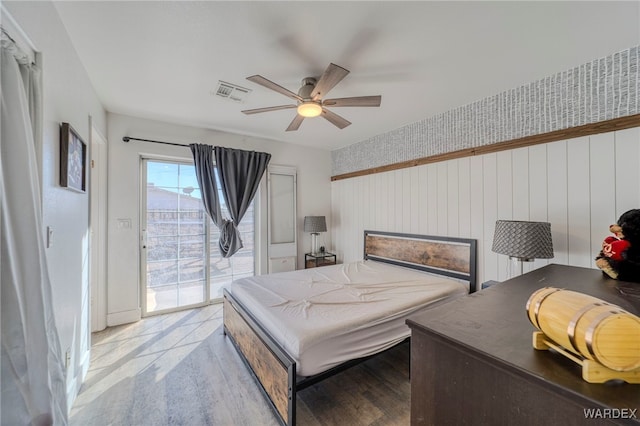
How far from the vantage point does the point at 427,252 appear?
3.24m

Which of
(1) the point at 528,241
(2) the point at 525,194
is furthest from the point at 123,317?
(2) the point at 525,194

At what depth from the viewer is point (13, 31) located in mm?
1129

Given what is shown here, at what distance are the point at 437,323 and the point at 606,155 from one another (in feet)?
7.74

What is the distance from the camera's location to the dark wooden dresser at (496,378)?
1.67ft

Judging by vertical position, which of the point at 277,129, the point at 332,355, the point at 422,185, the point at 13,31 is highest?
the point at 277,129

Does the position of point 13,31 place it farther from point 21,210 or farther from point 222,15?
point 222,15

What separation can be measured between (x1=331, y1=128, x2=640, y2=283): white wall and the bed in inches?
10.5

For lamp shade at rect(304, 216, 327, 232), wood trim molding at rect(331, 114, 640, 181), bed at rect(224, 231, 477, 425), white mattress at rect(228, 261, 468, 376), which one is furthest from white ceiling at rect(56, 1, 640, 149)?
lamp shade at rect(304, 216, 327, 232)

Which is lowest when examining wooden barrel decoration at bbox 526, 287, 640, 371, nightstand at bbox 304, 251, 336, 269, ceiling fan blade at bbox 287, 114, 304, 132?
nightstand at bbox 304, 251, 336, 269

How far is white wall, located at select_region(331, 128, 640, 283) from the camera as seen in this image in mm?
1979

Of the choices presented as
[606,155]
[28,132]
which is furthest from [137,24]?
[606,155]

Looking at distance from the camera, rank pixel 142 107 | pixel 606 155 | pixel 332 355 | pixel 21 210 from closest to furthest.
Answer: pixel 21 210 → pixel 332 355 → pixel 606 155 → pixel 142 107

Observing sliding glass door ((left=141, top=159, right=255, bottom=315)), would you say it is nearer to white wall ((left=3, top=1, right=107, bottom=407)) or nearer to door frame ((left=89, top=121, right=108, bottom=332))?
door frame ((left=89, top=121, right=108, bottom=332))

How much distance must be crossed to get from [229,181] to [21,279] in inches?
109
